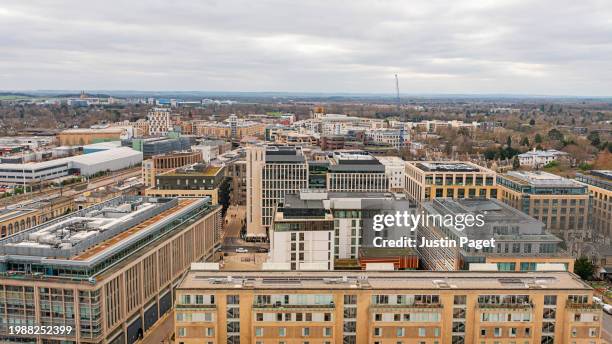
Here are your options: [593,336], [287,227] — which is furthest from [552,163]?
[593,336]

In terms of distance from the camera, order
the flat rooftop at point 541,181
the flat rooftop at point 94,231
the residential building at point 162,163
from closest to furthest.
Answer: the flat rooftop at point 94,231
the flat rooftop at point 541,181
the residential building at point 162,163

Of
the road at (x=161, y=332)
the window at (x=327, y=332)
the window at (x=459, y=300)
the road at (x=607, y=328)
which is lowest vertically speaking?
the road at (x=161, y=332)

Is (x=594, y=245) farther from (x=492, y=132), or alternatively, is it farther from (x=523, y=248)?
(x=492, y=132)

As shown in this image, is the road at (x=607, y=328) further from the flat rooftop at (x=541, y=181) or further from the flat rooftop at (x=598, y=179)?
the flat rooftop at (x=598, y=179)

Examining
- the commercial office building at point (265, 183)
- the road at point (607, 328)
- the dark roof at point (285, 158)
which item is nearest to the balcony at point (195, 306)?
the road at point (607, 328)

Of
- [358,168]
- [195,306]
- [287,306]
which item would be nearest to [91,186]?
[358,168]

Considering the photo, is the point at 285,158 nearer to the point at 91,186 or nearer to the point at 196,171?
the point at 196,171

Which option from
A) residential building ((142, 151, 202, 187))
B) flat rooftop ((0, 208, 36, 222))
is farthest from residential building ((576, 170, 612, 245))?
flat rooftop ((0, 208, 36, 222))

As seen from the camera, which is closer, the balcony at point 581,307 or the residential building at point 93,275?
the balcony at point 581,307
